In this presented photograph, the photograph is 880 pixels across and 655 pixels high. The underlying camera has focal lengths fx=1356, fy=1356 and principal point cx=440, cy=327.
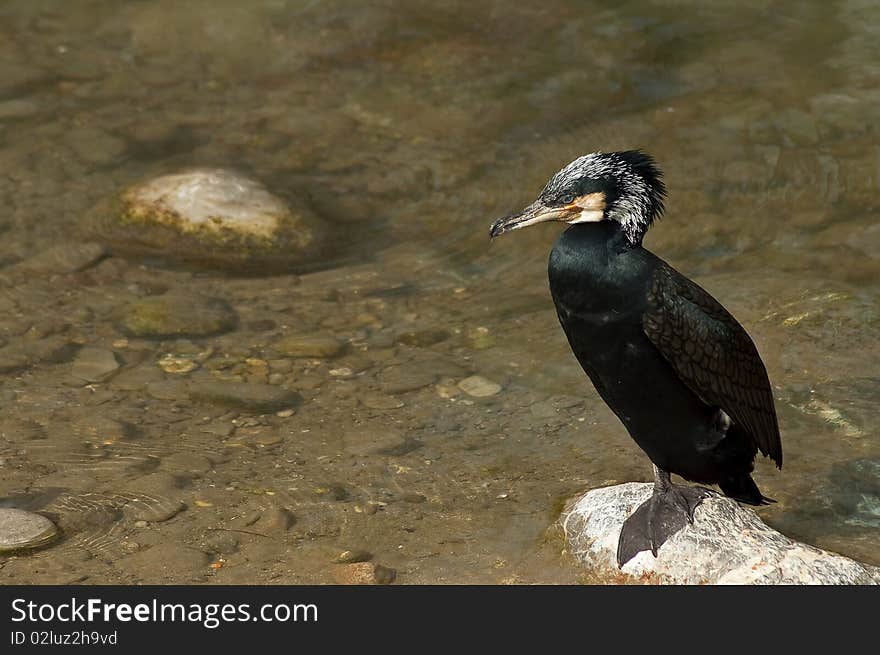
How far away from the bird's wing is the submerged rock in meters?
3.64

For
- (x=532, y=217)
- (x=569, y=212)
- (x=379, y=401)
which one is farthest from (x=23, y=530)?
(x=569, y=212)

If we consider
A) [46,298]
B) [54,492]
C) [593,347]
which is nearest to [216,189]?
[46,298]

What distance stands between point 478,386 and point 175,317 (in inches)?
69.0

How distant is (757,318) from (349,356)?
2159mm

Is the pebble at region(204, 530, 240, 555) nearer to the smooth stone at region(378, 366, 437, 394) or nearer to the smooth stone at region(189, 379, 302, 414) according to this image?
the smooth stone at region(189, 379, 302, 414)

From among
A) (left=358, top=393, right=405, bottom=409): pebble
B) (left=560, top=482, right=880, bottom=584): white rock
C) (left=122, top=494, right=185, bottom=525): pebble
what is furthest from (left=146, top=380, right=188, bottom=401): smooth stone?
(left=560, top=482, right=880, bottom=584): white rock

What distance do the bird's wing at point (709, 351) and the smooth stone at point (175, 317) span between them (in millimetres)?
3244

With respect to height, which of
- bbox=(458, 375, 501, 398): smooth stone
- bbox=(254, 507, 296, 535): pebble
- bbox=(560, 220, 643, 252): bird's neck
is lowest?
bbox=(458, 375, 501, 398): smooth stone

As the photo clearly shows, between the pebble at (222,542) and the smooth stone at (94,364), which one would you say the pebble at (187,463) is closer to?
the pebble at (222,542)

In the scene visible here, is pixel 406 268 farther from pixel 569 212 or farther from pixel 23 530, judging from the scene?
pixel 569 212

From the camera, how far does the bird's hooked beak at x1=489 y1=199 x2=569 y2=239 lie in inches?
182

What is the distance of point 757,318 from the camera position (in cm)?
716

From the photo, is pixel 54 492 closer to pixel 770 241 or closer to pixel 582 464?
pixel 582 464

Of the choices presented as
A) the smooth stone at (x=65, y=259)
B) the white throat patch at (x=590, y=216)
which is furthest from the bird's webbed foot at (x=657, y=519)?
the smooth stone at (x=65, y=259)
